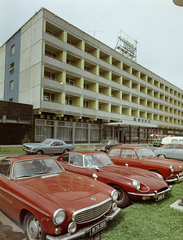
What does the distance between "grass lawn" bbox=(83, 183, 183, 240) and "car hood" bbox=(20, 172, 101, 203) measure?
773 mm

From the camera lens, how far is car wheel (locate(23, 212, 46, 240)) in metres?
3.05

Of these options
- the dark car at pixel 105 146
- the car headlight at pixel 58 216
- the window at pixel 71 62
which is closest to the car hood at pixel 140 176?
the car headlight at pixel 58 216

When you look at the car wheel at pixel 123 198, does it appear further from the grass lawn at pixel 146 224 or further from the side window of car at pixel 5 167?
the side window of car at pixel 5 167

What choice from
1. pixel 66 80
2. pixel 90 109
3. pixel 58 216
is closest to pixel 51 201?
pixel 58 216

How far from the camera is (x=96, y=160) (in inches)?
238

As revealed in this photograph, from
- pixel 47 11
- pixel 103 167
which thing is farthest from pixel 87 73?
pixel 103 167

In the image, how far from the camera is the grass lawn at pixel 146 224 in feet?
11.5

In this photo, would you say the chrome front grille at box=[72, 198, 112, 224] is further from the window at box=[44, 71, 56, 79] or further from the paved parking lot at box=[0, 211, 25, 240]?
the window at box=[44, 71, 56, 79]

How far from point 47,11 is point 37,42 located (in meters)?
4.01

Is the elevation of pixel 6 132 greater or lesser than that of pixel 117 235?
greater

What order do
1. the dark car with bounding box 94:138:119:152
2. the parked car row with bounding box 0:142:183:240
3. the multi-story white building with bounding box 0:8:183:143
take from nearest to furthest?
1. the parked car row with bounding box 0:142:183:240
2. the dark car with bounding box 94:138:119:152
3. the multi-story white building with bounding box 0:8:183:143

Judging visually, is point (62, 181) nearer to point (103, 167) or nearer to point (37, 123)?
point (103, 167)

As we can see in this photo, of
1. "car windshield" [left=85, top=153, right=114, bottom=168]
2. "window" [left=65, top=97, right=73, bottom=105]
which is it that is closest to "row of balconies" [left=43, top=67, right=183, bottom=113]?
"window" [left=65, top=97, right=73, bottom=105]

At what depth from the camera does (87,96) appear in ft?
89.6
